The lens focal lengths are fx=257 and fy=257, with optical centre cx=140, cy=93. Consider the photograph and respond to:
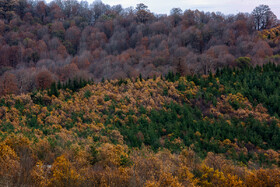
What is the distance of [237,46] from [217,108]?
3416cm

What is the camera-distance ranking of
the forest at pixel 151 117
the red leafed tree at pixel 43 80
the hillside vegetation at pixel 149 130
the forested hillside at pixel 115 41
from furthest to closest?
1. the forested hillside at pixel 115 41
2. the red leafed tree at pixel 43 80
3. the forest at pixel 151 117
4. the hillside vegetation at pixel 149 130

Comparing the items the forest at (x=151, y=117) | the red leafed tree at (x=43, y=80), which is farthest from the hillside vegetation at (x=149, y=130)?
the red leafed tree at (x=43, y=80)

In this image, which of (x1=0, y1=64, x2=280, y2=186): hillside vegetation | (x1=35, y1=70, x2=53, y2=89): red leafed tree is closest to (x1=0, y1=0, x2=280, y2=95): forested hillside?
(x1=35, y1=70, x2=53, y2=89): red leafed tree

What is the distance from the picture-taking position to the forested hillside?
4232cm

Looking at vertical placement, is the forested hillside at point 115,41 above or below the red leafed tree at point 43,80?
above

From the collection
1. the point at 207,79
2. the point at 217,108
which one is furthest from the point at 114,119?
the point at 207,79

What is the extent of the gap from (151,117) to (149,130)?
7.71 ft

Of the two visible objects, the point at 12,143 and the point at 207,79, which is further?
the point at 207,79

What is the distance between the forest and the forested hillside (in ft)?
1.16

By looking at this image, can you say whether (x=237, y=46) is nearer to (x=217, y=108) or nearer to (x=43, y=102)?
(x=217, y=108)

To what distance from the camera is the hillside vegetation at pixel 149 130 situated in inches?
213

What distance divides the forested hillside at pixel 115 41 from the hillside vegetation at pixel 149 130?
42.1ft

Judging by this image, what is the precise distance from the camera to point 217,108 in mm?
18953

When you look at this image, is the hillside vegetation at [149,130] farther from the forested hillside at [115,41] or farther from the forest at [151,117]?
the forested hillside at [115,41]
